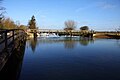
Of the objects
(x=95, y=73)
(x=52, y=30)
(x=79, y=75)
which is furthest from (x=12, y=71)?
(x=52, y=30)

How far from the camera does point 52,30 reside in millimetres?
99750

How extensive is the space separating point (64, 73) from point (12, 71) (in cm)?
328

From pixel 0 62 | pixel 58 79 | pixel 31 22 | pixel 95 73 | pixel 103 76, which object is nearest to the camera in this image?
pixel 0 62

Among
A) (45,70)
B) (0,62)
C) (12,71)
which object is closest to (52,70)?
(45,70)

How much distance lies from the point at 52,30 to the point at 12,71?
8821 cm

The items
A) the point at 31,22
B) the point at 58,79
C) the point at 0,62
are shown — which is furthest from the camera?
the point at 31,22

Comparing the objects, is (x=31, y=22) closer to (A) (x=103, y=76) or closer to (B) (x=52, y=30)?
(B) (x=52, y=30)

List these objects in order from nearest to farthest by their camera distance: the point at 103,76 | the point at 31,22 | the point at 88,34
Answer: the point at 103,76, the point at 88,34, the point at 31,22

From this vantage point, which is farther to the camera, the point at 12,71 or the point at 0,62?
the point at 12,71

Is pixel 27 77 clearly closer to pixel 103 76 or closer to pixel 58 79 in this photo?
pixel 58 79

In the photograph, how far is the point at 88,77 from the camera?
12.3 metres

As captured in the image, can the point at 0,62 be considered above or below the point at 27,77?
above

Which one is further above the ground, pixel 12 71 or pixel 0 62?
pixel 0 62

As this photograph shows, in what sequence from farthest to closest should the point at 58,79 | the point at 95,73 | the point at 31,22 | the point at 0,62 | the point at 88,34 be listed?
the point at 31,22 → the point at 88,34 → the point at 95,73 → the point at 58,79 → the point at 0,62
